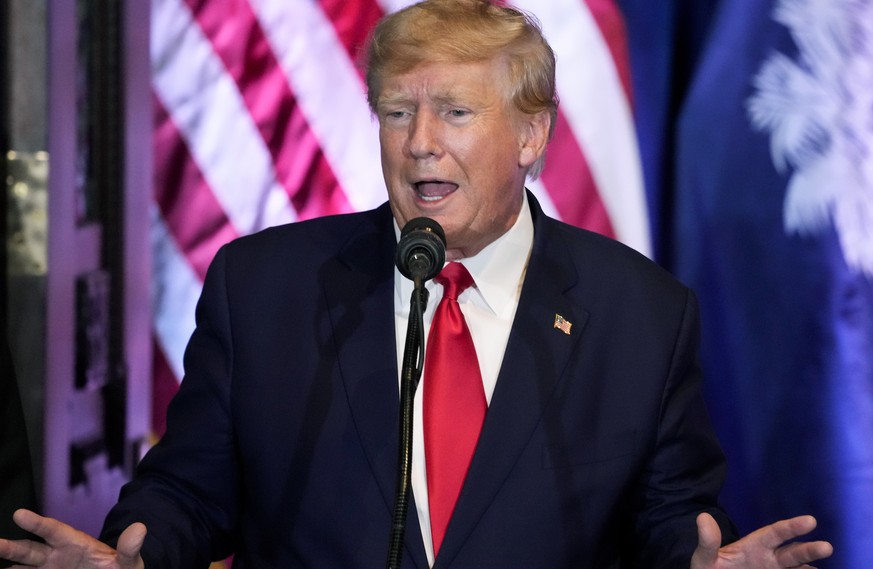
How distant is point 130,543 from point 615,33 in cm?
175

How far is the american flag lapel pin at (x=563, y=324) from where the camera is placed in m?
1.98

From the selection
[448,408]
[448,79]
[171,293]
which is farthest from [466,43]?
[171,293]

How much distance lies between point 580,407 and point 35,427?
1.40 metres

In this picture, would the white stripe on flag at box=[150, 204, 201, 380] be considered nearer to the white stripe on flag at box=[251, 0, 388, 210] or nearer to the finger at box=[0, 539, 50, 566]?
the white stripe on flag at box=[251, 0, 388, 210]

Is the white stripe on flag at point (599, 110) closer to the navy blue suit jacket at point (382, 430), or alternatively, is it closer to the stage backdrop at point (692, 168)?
the stage backdrop at point (692, 168)

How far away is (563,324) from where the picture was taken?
6.50ft

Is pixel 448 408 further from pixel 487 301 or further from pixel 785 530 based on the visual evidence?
pixel 785 530

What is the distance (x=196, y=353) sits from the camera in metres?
1.98

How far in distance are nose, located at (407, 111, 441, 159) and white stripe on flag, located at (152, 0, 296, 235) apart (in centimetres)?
107

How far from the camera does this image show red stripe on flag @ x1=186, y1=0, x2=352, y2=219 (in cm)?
292

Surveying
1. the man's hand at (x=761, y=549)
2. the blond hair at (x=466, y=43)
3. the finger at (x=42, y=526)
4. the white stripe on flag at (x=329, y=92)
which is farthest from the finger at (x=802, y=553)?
the white stripe on flag at (x=329, y=92)

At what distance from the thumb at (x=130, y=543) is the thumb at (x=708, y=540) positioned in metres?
0.79

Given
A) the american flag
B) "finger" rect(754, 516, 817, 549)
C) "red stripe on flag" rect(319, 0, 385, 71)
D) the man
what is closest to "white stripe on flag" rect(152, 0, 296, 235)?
the american flag

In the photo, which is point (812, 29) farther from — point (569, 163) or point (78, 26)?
point (78, 26)
